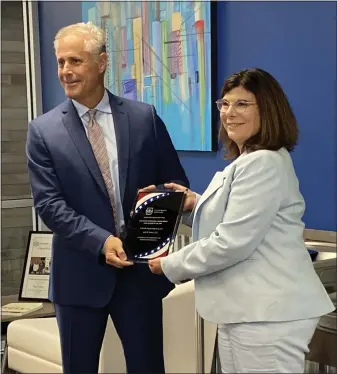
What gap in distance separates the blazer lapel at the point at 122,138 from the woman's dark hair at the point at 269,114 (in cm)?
43

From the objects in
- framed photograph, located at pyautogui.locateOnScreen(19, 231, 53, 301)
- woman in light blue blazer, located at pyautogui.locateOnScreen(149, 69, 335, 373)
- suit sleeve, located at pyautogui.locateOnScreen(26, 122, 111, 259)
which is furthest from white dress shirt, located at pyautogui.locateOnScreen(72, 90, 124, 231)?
framed photograph, located at pyautogui.locateOnScreen(19, 231, 53, 301)

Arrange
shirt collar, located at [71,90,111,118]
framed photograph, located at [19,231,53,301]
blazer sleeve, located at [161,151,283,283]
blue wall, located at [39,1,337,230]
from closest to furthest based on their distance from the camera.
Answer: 1. blazer sleeve, located at [161,151,283,283]
2. shirt collar, located at [71,90,111,118]
3. blue wall, located at [39,1,337,230]
4. framed photograph, located at [19,231,53,301]

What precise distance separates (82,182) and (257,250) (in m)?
0.59

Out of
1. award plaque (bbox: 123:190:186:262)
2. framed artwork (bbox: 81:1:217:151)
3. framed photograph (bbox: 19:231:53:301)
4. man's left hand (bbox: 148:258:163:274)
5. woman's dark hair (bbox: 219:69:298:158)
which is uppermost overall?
framed artwork (bbox: 81:1:217:151)

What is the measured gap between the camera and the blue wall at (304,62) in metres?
2.12

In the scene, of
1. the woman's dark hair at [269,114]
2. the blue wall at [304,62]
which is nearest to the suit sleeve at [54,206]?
the woman's dark hair at [269,114]

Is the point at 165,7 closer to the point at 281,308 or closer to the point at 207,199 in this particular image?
the point at 207,199

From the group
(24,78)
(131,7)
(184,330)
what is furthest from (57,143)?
(24,78)

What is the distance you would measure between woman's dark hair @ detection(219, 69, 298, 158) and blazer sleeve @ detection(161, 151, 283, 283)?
0.05 metres

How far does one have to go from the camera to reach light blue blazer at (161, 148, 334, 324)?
151 cm

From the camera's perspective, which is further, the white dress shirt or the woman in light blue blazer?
the white dress shirt

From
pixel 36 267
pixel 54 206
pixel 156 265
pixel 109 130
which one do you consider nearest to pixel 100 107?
pixel 109 130

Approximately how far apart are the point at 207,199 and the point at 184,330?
102 centimetres

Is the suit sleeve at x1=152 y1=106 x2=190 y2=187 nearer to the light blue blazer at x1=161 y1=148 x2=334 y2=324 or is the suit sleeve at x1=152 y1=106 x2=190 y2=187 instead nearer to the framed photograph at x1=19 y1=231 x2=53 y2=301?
the light blue blazer at x1=161 y1=148 x2=334 y2=324
